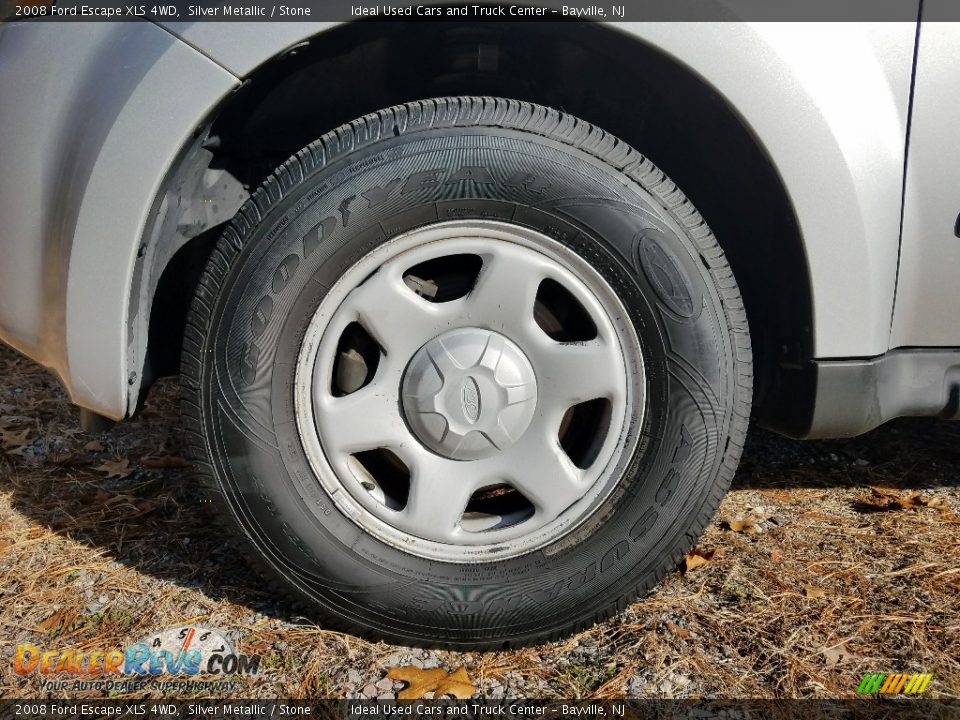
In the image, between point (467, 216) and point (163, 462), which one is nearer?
point (467, 216)

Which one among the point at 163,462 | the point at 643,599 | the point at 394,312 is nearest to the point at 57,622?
the point at 163,462

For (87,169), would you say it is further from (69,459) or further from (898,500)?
(898,500)

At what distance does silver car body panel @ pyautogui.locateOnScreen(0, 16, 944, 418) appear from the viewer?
4.67 ft

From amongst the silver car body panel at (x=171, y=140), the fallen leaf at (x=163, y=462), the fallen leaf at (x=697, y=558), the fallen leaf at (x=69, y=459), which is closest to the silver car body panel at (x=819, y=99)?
the silver car body panel at (x=171, y=140)

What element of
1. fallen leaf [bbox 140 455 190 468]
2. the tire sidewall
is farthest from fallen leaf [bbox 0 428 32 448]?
the tire sidewall

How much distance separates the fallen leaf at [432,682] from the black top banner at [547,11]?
50.8 inches

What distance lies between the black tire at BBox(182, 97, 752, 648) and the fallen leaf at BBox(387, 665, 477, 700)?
6 cm

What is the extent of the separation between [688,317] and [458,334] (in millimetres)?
466

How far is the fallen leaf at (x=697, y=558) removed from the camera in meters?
1.86

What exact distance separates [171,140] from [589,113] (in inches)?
37.6

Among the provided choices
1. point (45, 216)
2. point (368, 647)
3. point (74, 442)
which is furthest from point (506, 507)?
point (74, 442)

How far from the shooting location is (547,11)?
142 cm

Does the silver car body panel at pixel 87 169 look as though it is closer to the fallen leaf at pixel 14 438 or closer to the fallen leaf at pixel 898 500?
the fallen leaf at pixel 14 438

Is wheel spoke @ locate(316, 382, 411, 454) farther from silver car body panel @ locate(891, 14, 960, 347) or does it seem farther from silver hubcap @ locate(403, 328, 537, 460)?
silver car body panel @ locate(891, 14, 960, 347)
